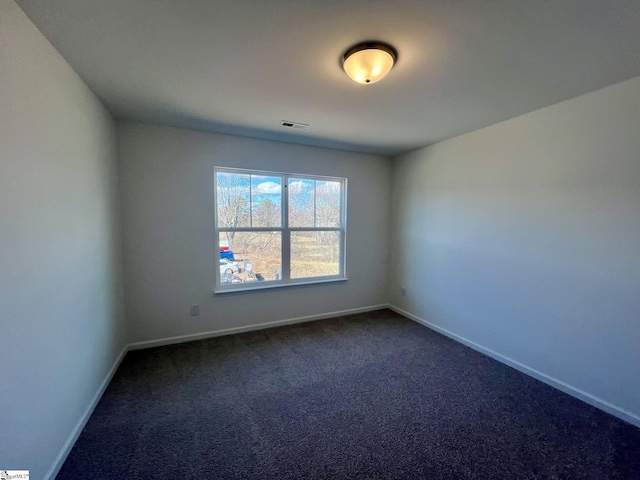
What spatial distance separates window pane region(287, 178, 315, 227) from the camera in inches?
145

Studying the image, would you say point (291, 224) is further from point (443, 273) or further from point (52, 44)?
point (52, 44)

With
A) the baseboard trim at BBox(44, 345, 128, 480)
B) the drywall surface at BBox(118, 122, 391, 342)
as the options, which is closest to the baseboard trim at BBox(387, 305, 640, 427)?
the drywall surface at BBox(118, 122, 391, 342)

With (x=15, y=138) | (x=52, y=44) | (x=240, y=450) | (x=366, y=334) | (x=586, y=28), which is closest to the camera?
(x=15, y=138)

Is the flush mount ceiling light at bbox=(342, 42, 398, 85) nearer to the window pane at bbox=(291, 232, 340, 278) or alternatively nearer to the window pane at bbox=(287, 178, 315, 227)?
the window pane at bbox=(287, 178, 315, 227)

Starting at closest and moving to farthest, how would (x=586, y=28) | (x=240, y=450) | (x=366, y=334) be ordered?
(x=586, y=28), (x=240, y=450), (x=366, y=334)

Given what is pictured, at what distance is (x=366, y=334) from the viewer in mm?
3404

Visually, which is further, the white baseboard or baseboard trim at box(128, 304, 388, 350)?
baseboard trim at box(128, 304, 388, 350)

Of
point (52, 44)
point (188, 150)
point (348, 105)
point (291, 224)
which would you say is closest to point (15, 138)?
point (52, 44)

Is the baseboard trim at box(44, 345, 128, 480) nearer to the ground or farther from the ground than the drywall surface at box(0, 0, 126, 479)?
nearer to the ground

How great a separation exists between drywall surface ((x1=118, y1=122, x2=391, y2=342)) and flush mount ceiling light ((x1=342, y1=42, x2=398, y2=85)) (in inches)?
77.6

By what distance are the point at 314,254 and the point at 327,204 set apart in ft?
2.45

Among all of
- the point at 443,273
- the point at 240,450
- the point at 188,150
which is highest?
the point at 188,150

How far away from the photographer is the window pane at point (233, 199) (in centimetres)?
329

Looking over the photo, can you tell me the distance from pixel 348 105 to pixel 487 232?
1.98 m
